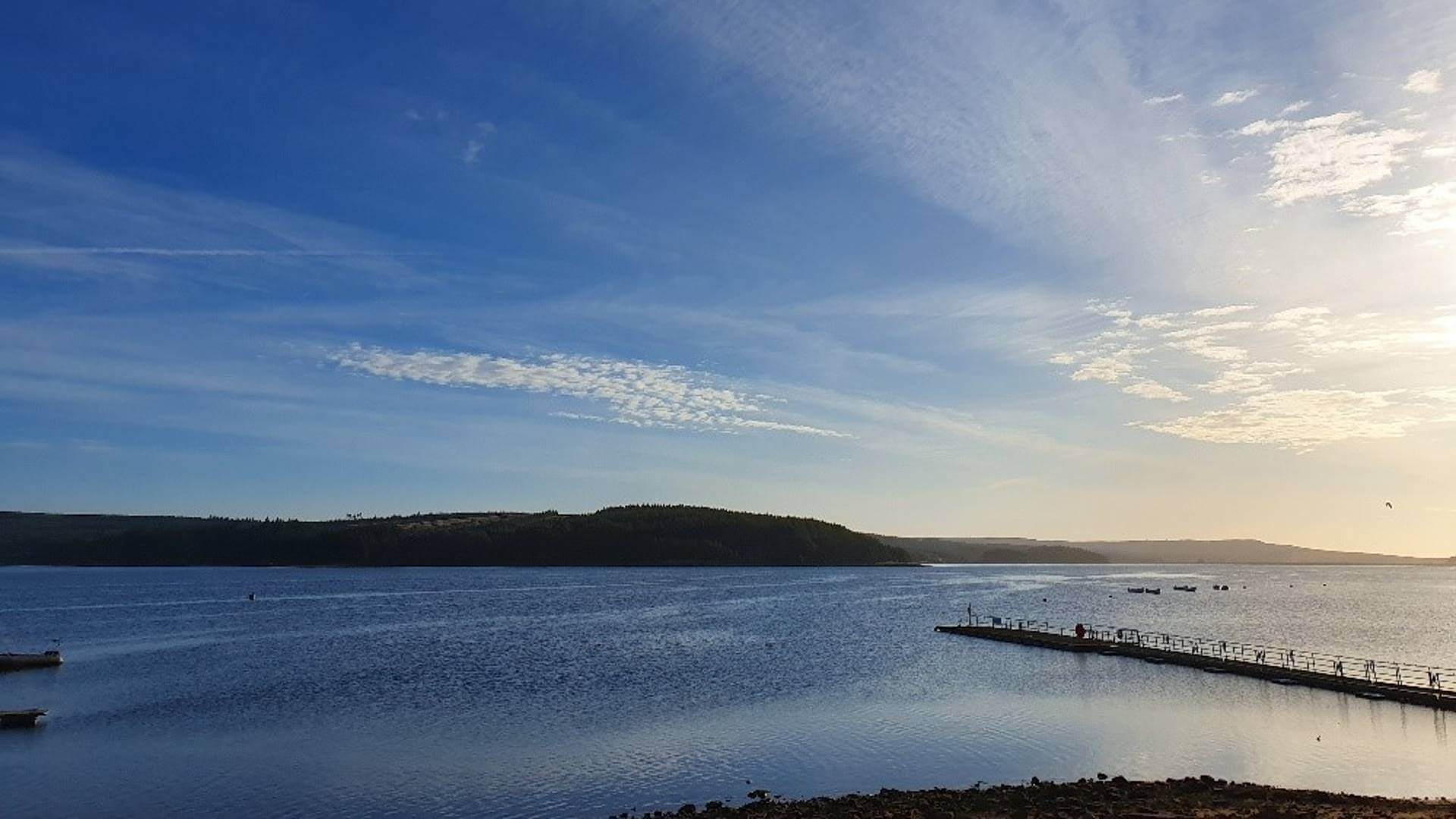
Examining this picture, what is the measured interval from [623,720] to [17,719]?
2775 centimetres

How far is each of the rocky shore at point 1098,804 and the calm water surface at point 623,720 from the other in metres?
2.63

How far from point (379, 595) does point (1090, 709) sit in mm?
137005

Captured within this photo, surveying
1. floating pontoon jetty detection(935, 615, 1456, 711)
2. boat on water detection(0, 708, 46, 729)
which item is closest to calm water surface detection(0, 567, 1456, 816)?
boat on water detection(0, 708, 46, 729)

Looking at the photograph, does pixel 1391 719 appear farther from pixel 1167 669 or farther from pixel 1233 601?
pixel 1233 601

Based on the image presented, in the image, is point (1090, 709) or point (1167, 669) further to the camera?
point (1167, 669)

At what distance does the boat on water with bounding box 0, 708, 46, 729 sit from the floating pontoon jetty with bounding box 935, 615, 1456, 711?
65837 mm

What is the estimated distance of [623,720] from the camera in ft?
147

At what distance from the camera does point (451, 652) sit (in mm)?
75312

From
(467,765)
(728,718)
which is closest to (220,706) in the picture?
(467,765)

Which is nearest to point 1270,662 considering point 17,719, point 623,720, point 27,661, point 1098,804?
point 623,720

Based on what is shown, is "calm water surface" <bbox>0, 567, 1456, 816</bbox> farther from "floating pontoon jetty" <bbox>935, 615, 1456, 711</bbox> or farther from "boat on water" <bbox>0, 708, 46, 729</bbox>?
"floating pontoon jetty" <bbox>935, 615, 1456, 711</bbox>

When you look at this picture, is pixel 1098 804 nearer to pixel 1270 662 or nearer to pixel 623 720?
pixel 623 720

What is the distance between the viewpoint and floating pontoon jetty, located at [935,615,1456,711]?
51938 millimetres

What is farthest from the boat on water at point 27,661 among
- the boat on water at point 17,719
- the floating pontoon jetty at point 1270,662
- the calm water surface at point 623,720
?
the floating pontoon jetty at point 1270,662
